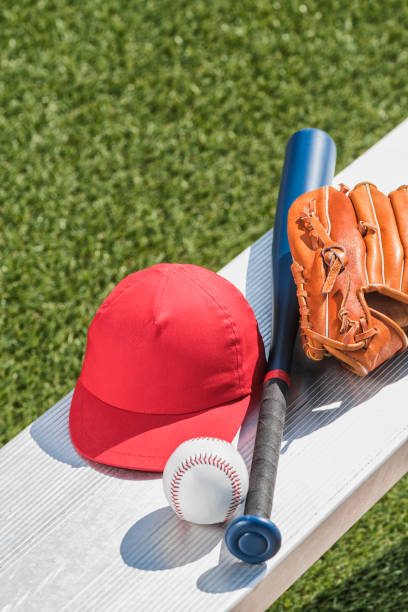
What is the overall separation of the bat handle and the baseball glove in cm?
16

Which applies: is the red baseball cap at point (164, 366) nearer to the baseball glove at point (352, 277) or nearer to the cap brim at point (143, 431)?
the cap brim at point (143, 431)

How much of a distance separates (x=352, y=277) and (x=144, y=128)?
2.17m

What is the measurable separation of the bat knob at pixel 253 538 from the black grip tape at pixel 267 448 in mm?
53

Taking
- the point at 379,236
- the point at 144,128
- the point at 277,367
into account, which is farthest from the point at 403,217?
the point at 144,128

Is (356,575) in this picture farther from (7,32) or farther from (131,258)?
(7,32)

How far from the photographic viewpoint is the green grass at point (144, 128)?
296 centimetres

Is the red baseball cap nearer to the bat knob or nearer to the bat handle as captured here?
the bat handle

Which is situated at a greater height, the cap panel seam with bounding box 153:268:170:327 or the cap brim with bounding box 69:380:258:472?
the cap panel seam with bounding box 153:268:170:327

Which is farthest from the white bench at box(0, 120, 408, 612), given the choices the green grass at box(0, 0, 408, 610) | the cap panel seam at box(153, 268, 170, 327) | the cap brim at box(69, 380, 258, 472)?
the green grass at box(0, 0, 408, 610)

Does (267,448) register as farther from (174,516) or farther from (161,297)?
(161,297)

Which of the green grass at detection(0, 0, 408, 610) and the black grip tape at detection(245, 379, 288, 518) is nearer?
the black grip tape at detection(245, 379, 288, 518)

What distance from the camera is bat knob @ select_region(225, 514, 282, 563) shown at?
1.33 m

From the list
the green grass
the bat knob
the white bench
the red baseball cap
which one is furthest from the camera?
the green grass

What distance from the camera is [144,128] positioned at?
11.5ft
